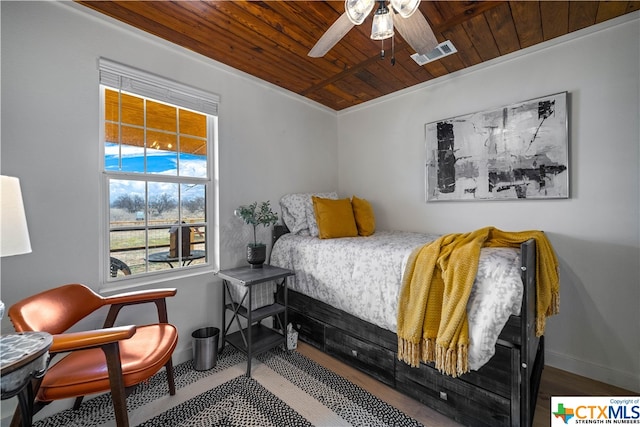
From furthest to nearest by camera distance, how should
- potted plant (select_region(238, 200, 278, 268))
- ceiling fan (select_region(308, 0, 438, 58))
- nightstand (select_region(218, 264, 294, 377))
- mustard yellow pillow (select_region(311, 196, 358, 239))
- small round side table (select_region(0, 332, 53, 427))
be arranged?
1. mustard yellow pillow (select_region(311, 196, 358, 239))
2. potted plant (select_region(238, 200, 278, 268))
3. nightstand (select_region(218, 264, 294, 377))
4. ceiling fan (select_region(308, 0, 438, 58))
5. small round side table (select_region(0, 332, 53, 427))

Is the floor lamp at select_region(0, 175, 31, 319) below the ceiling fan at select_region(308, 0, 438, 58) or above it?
below

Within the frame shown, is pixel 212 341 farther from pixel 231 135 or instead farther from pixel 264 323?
pixel 231 135

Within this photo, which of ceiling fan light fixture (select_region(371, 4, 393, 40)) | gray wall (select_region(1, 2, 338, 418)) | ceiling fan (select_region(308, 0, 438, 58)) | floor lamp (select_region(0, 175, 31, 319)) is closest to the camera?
floor lamp (select_region(0, 175, 31, 319))

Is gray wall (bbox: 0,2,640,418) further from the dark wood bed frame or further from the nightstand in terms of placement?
the dark wood bed frame

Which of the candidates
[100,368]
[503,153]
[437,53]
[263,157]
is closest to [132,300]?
[100,368]

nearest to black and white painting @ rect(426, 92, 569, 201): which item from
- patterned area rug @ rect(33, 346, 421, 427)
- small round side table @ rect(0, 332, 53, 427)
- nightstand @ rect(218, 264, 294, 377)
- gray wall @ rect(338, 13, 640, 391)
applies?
gray wall @ rect(338, 13, 640, 391)

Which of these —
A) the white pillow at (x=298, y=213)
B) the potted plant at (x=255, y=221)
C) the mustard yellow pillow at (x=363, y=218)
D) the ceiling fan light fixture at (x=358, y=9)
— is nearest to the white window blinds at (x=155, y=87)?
the potted plant at (x=255, y=221)

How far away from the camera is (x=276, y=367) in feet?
7.14

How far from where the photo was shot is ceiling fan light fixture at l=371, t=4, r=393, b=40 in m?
1.46

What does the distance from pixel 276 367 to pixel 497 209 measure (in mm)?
2337

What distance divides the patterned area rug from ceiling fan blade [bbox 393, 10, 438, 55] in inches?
87.7

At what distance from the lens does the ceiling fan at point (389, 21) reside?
1.33 metres

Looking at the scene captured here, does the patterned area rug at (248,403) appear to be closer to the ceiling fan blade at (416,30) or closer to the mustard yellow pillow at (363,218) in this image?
the mustard yellow pillow at (363,218)

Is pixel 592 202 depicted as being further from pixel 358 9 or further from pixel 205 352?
pixel 205 352
